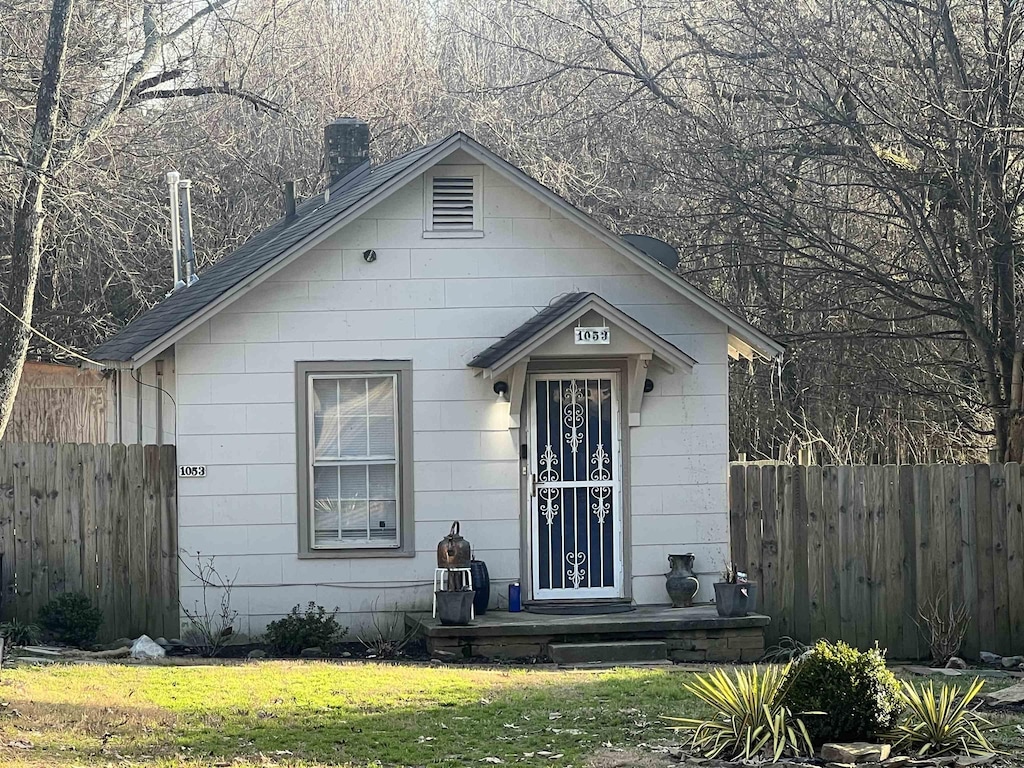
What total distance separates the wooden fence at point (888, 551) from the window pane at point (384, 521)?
11.4 feet

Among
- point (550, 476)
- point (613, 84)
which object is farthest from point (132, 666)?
point (613, 84)

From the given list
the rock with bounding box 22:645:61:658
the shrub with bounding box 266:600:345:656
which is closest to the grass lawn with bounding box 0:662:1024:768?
the rock with bounding box 22:645:61:658

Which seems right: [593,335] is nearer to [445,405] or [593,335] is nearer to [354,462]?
[445,405]

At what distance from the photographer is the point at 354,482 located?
14.2 meters

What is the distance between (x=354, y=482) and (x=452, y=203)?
9.53 feet

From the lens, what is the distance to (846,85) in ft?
48.2


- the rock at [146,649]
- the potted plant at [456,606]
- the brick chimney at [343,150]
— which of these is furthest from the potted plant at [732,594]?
the brick chimney at [343,150]

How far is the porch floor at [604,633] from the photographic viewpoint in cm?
1305

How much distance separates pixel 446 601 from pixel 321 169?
1299 centimetres

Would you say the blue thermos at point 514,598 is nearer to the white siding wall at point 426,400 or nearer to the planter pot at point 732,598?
the white siding wall at point 426,400

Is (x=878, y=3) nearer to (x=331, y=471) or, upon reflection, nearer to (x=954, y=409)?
(x=954, y=409)

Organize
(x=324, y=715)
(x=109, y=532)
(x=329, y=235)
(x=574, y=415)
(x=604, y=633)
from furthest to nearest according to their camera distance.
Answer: (x=574, y=415) < (x=109, y=532) < (x=329, y=235) < (x=604, y=633) < (x=324, y=715)

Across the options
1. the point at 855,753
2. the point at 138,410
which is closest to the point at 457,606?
the point at 138,410

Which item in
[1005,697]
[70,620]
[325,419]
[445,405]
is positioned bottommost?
[1005,697]
